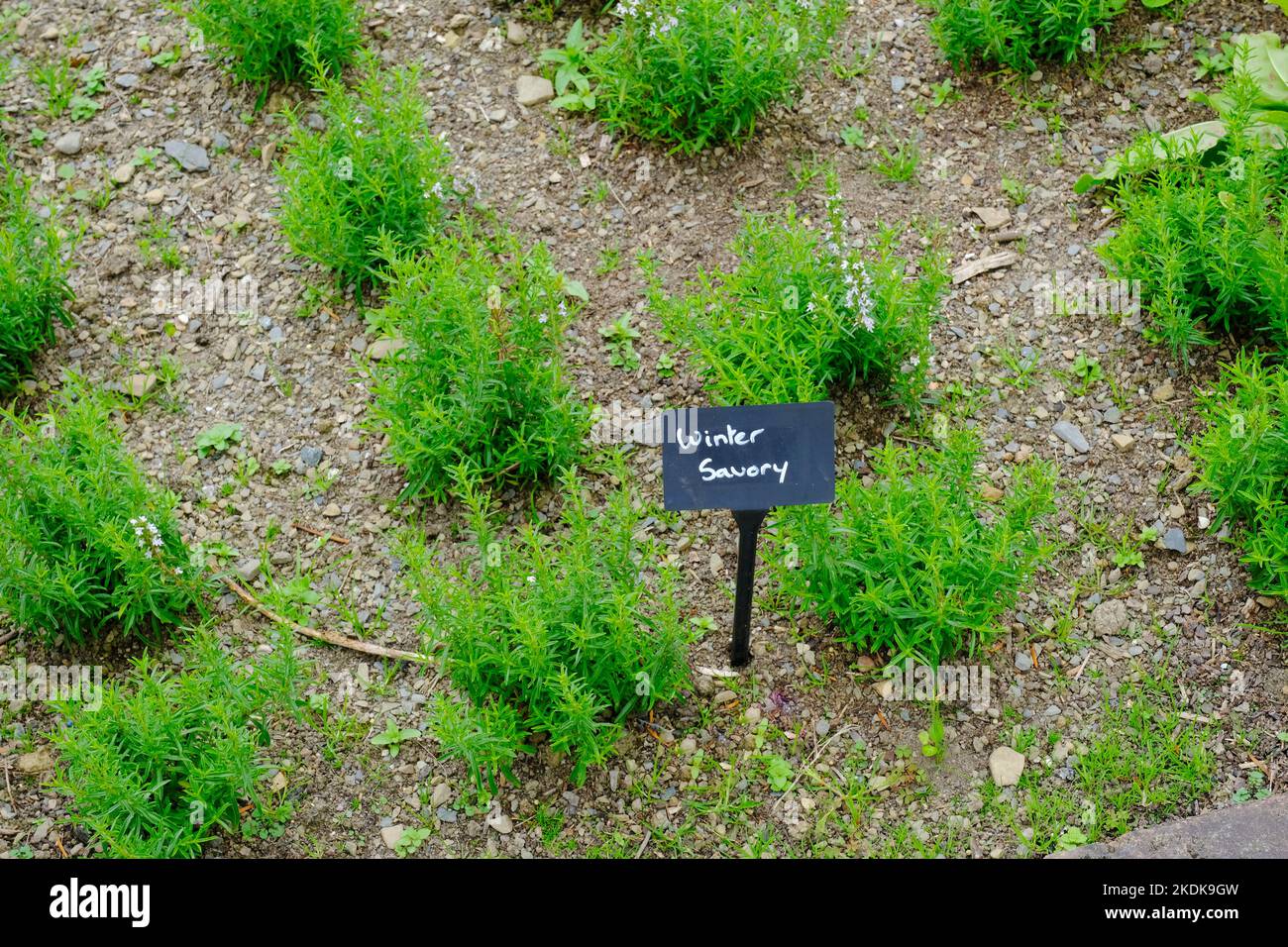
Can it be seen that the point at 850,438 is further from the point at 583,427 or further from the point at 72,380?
the point at 72,380

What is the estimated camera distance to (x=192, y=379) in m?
5.19

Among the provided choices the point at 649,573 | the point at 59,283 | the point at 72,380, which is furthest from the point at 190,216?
the point at 649,573

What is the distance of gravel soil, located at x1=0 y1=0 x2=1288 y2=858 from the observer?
4.05 meters

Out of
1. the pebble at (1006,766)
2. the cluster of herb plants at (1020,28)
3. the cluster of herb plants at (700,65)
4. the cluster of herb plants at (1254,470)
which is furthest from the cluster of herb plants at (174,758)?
the cluster of herb plants at (1020,28)

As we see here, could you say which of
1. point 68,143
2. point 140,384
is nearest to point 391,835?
point 140,384

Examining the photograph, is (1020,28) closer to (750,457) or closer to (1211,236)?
(1211,236)

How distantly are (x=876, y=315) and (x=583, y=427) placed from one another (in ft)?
3.77

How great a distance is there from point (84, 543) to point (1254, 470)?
13.1 feet

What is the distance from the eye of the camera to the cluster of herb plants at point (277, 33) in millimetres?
5602

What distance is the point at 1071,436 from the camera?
4.75 m

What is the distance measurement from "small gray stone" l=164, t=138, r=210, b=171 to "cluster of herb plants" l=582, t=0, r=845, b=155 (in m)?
1.70

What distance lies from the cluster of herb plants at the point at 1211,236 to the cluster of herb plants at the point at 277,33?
3454 mm

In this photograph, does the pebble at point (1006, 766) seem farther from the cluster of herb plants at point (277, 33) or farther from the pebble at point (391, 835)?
the cluster of herb plants at point (277, 33)
